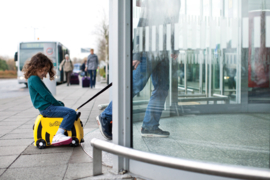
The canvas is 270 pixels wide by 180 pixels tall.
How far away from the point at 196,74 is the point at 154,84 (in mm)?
406

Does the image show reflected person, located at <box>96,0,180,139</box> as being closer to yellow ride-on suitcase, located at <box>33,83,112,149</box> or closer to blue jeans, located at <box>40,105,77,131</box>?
yellow ride-on suitcase, located at <box>33,83,112,149</box>

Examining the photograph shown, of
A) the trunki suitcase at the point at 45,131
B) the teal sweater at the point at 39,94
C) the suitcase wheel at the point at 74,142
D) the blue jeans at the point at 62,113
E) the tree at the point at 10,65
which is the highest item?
the tree at the point at 10,65

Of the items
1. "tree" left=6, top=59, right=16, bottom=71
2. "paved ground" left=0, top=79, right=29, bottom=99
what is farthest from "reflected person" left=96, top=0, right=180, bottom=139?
"tree" left=6, top=59, right=16, bottom=71

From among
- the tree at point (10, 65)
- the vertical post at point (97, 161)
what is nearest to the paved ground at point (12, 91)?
the vertical post at point (97, 161)

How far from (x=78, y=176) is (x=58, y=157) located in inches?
27.3

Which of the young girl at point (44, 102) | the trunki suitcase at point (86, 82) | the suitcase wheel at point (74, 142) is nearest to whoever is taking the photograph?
the young girl at point (44, 102)

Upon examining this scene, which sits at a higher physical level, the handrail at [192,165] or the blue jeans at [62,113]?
the blue jeans at [62,113]

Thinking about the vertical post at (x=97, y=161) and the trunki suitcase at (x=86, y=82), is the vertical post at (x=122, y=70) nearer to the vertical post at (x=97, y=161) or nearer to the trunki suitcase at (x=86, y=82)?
the vertical post at (x=97, y=161)

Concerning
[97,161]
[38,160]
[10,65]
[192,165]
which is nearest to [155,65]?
[97,161]

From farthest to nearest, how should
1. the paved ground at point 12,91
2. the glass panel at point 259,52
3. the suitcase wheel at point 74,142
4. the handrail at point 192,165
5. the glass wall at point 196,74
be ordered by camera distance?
1. the paved ground at point 12,91
2. the suitcase wheel at point 74,142
3. the glass wall at point 196,74
4. the glass panel at point 259,52
5. the handrail at point 192,165

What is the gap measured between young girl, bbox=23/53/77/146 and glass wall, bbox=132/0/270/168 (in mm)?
1241

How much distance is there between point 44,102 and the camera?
3811 millimetres

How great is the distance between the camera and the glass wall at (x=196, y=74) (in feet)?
8.22

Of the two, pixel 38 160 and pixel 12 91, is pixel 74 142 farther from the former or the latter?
pixel 12 91
